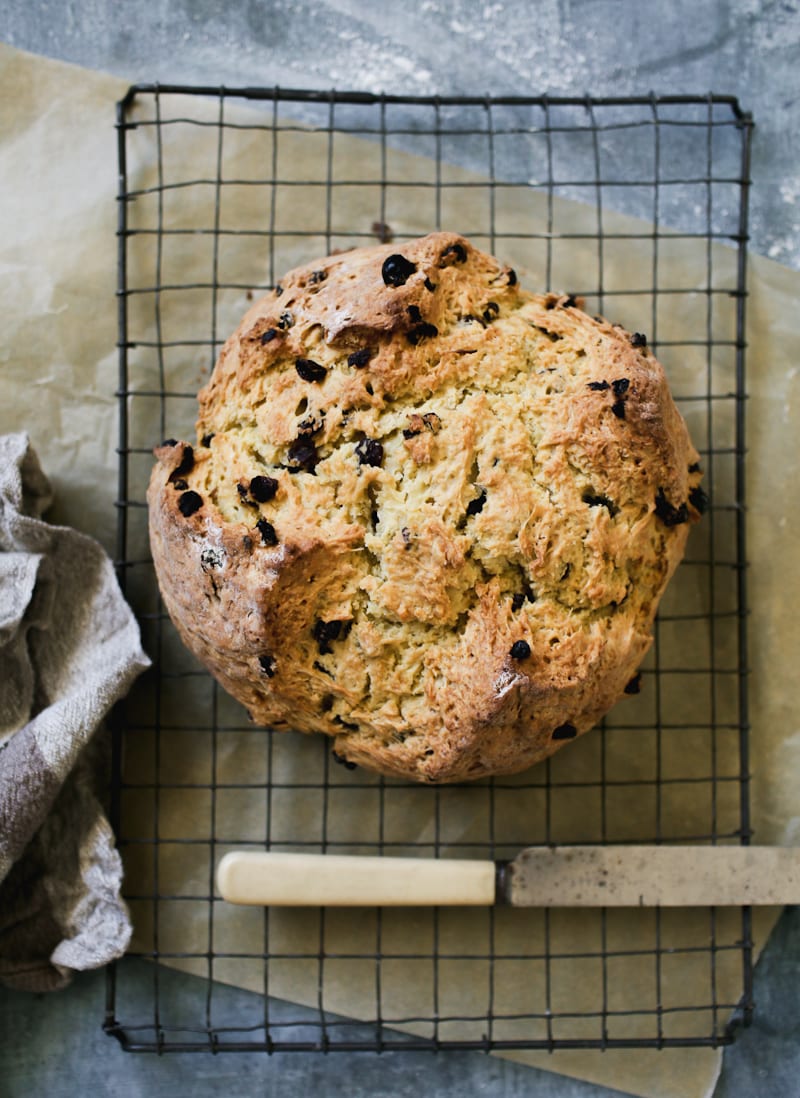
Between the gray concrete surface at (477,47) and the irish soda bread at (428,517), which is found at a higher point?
the gray concrete surface at (477,47)

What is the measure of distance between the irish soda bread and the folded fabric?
1.24ft

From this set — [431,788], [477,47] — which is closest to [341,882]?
[431,788]

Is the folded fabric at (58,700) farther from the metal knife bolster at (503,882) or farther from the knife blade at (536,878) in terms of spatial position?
the metal knife bolster at (503,882)

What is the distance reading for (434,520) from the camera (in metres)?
1.74

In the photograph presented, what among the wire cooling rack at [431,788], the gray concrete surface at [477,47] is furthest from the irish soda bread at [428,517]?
the gray concrete surface at [477,47]

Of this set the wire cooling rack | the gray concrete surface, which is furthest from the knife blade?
the gray concrete surface

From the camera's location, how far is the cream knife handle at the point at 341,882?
2064 millimetres

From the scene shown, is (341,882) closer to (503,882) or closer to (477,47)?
(503,882)

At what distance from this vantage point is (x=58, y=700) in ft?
7.14

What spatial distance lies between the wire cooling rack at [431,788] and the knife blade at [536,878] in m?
0.13

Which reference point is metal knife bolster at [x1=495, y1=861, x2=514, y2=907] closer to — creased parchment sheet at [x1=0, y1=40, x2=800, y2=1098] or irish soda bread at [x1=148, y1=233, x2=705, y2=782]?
creased parchment sheet at [x1=0, y1=40, x2=800, y2=1098]

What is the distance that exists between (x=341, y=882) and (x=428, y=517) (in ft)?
2.83

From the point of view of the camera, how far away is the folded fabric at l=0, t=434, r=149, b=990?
2.12m

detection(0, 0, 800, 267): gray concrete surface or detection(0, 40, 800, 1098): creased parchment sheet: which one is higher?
detection(0, 0, 800, 267): gray concrete surface
